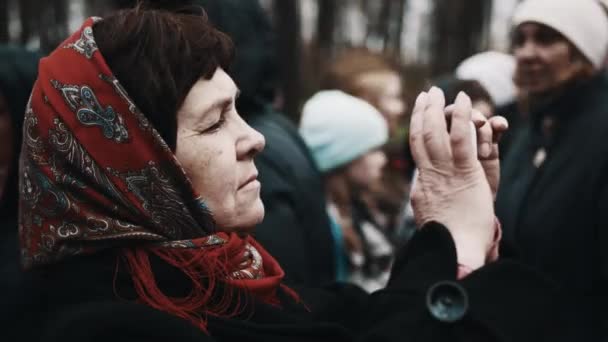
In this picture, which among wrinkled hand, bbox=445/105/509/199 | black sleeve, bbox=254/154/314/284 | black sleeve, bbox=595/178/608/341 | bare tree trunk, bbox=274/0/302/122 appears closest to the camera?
wrinkled hand, bbox=445/105/509/199

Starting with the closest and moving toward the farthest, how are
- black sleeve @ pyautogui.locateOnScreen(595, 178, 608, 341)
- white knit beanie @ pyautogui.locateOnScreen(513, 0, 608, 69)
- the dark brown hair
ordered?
the dark brown hair
black sleeve @ pyautogui.locateOnScreen(595, 178, 608, 341)
white knit beanie @ pyautogui.locateOnScreen(513, 0, 608, 69)

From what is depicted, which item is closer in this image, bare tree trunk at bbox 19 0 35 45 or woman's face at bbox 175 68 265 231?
woman's face at bbox 175 68 265 231

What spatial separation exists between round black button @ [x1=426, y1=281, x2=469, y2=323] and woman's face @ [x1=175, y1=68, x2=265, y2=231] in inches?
16.8

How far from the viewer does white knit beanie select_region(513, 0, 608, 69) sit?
3477 millimetres

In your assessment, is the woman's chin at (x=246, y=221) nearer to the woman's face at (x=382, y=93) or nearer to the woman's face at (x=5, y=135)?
the woman's face at (x=5, y=135)

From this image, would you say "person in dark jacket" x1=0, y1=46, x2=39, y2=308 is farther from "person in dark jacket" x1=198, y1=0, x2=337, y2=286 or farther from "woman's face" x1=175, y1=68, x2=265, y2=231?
"woman's face" x1=175, y1=68, x2=265, y2=231

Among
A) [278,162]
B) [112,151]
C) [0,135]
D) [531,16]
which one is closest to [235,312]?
[112,151]

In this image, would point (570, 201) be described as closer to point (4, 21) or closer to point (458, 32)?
point (4, 21)

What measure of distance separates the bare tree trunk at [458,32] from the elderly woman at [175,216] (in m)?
14.6

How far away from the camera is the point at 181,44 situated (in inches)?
68.7

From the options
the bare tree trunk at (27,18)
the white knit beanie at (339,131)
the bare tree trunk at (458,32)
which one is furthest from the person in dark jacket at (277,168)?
the bare tree trunk at (458,32)

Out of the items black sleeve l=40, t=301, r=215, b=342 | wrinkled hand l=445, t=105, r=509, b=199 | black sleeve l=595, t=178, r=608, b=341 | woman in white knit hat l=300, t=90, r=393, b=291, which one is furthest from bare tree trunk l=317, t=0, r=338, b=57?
black sleeve l=40, t=301, r=215, b=342

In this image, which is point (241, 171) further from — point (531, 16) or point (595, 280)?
point (531, 16)

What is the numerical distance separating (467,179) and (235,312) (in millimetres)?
609
